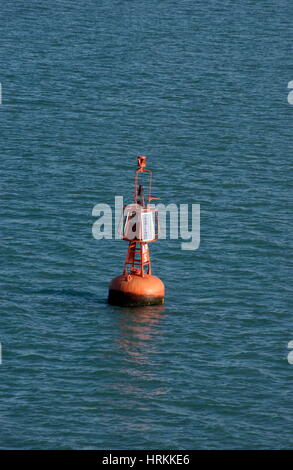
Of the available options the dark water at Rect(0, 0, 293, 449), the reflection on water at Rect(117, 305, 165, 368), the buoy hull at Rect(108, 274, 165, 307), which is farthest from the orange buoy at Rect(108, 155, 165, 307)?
the dark water at Rect(0, 0, 293, 449)

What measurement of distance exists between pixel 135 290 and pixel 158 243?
552 inches

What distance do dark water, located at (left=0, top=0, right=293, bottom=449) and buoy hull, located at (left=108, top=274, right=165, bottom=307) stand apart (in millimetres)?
653

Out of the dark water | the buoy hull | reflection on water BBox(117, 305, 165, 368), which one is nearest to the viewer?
the dark water

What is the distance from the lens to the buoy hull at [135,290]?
76125mm

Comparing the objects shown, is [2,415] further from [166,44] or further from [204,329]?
[166,44]

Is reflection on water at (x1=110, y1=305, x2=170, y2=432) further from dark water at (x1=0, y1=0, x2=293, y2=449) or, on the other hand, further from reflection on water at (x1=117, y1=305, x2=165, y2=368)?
dark water at (x1=0, y1=0, x2=293, y2=449)

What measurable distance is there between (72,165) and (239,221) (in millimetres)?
17971

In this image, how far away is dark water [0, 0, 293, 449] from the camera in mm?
64875

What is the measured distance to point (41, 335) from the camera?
72.9 m

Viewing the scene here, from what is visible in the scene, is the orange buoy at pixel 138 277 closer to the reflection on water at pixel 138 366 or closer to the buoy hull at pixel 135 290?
the buoy hull at pixel 135 290

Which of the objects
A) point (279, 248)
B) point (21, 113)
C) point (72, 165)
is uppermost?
point (21, 113)

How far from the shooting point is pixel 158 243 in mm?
89812

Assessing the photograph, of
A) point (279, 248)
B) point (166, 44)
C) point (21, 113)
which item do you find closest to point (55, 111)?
point (21, 113)

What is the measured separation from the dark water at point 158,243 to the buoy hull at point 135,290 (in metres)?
0.65
